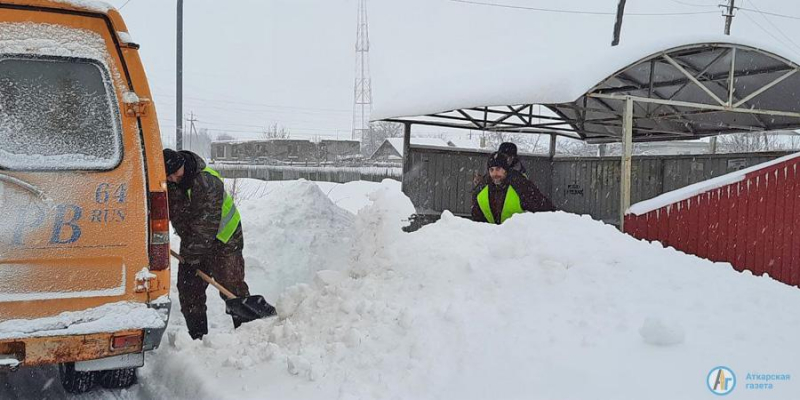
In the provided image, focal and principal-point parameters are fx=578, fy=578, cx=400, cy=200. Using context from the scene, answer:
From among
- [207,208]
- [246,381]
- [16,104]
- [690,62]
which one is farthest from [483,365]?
[690,62]

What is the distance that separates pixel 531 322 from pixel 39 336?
2.75 metres

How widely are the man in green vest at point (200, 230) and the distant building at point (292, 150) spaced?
37695mm

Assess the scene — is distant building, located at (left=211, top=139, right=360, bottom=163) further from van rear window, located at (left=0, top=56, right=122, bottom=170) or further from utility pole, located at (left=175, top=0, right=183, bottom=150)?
van rear window, located at (left=0, top=56, right=122, bottom=170)

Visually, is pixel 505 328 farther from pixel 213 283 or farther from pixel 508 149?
pixel 508 149

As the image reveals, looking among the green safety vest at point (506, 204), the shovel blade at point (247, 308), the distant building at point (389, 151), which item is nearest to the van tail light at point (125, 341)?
the shovel blade at point (247, 308)

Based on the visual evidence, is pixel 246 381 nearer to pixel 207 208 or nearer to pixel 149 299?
pixel 149 299

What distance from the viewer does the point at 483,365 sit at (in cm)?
334

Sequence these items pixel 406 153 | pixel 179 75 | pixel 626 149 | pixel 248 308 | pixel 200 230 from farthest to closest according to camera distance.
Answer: pixel 179 75 → pixel 406 153 → pixel 626 149 → pixel 200 230 → pixel 248 308

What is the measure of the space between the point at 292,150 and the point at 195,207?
40857 millimetres

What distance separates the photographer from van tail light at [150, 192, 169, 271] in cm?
330

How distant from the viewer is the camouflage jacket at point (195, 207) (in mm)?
4590

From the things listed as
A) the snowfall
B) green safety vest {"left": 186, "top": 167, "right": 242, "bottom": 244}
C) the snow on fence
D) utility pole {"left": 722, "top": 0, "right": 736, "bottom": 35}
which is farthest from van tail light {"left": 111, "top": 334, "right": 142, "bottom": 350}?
utility pole {"left": 722, "top": 0, "right": 736, "bottom": 35}

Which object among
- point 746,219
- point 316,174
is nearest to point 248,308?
point 746,219

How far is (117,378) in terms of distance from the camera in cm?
401
